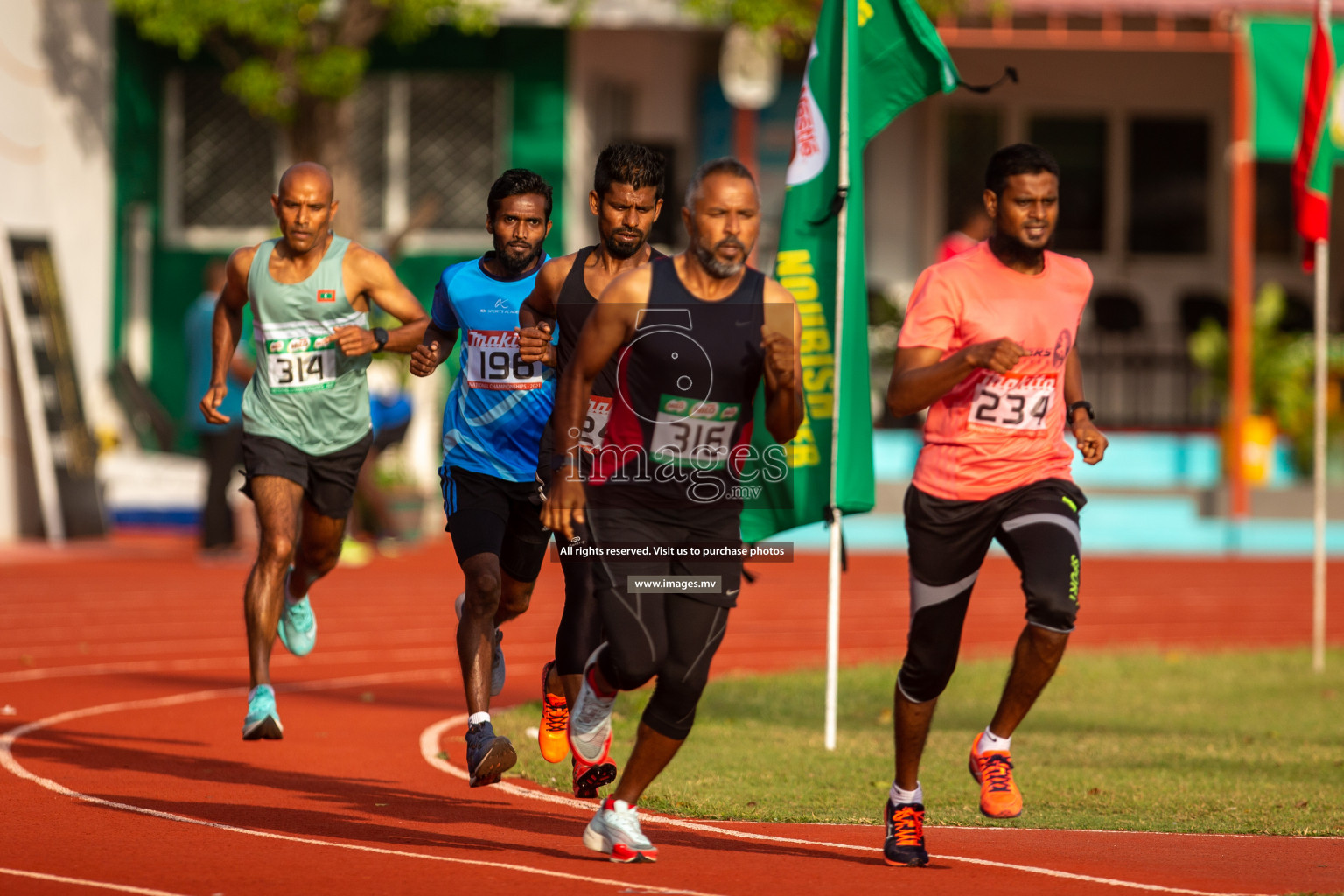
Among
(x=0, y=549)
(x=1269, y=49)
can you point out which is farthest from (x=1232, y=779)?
(x=0, y=549)

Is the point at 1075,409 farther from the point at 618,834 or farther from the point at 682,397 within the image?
the point at 618,834

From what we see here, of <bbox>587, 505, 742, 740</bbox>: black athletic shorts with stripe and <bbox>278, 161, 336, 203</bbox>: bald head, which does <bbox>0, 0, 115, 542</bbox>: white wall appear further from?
<bbox>587, 505, 742, 740</bbox>: black athletic shorts with stripe

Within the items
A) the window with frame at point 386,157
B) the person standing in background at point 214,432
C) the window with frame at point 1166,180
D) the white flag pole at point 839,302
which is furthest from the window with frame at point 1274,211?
the white flag pole at point 839,302

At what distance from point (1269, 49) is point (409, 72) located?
1045 cm

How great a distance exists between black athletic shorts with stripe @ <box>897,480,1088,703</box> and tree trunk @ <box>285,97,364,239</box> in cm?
1487

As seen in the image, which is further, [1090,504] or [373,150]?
[373,150]

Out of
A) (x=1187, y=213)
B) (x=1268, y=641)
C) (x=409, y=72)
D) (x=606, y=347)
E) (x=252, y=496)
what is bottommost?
(x=1268, y=641)

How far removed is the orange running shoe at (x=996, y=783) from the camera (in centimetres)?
654

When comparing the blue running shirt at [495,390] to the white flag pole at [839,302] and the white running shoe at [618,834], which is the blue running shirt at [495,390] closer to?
the white running shoe at [618,834]

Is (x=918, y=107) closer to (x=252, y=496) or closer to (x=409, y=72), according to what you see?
(x=409, y=72)

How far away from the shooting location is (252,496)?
329 inches

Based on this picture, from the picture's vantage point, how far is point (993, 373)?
649 cm

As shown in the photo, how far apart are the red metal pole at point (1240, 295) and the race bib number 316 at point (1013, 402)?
559 inches

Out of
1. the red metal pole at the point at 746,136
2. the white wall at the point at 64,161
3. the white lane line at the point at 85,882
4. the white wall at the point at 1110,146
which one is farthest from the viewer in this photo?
the white wall at the point at 1110,146
